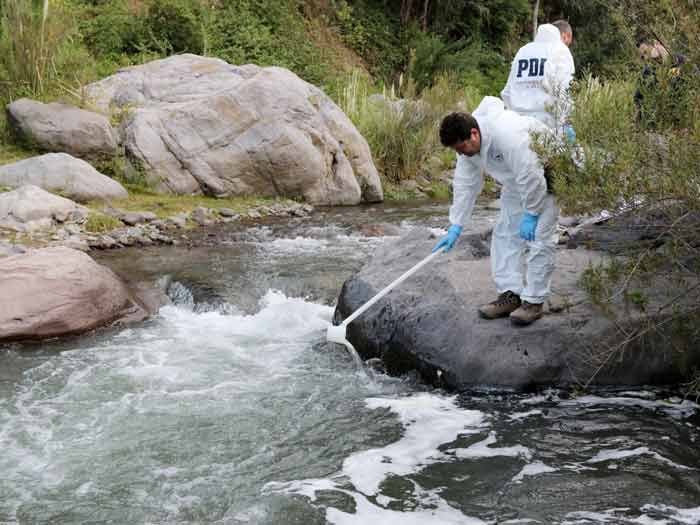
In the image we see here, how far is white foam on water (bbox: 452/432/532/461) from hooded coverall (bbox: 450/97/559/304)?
121 cm

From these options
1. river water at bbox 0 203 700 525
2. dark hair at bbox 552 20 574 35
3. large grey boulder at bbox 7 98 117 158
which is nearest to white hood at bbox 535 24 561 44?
dark hair at bbox 552 20 574 35

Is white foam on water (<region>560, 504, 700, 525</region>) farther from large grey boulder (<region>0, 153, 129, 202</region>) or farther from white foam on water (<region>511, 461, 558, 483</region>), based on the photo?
large grey boulder (<region>0, 153, 129, 202</region>)

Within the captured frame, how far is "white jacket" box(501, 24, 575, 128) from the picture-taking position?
20.5ft

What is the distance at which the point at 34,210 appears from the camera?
9445 millimetres

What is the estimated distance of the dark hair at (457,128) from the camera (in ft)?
17.9

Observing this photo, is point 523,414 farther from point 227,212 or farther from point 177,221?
point 227,212

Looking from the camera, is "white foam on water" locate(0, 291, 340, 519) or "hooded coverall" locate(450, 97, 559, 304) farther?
"hooded coverall" locate(450, 97, 559, 304)

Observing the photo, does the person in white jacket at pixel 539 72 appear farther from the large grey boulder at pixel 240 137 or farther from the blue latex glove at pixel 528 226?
the large grey boulder at pixel 240 137

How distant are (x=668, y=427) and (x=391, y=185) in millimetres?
9734

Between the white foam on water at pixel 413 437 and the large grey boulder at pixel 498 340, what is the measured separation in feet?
1.17

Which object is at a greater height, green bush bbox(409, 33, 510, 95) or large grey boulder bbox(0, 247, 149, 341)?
green bush bbox(409, 33, 510, 95)

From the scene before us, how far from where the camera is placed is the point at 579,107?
494 cm

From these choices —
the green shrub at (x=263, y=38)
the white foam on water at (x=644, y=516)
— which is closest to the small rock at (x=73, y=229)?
the white foam on water at (x=644, y=516)

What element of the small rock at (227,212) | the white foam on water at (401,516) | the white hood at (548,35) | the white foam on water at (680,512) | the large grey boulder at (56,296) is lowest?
the white foam on water at (401,516)
